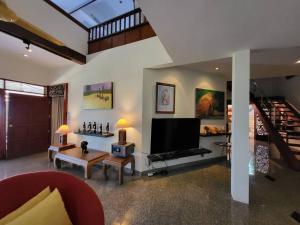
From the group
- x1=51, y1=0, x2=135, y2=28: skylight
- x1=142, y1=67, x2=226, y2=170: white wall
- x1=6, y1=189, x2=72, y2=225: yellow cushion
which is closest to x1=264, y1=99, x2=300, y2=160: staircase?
x1=142, y1=67, x2=226, y2=170: white wall

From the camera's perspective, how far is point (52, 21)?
155 inches

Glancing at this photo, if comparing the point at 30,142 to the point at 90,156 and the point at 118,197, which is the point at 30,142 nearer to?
the point at 90,156

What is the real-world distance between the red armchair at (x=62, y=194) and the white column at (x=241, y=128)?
7.41 ft

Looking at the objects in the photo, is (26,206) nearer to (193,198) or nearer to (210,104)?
(193,198)

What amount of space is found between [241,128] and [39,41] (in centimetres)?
439

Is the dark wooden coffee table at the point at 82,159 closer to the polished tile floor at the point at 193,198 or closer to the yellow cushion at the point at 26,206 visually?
the polished tile floor at the point at 193,198

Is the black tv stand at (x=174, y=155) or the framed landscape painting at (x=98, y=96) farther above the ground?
the framed landscape painting at (x=98, y=96)

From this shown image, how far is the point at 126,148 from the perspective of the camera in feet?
11.8

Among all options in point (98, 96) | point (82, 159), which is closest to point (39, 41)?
point (98, 96)

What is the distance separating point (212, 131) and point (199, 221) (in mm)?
2770

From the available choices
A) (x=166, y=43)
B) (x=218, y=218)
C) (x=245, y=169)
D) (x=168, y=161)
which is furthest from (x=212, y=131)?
(x=166, y=43)

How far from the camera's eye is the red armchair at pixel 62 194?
1.22 metres

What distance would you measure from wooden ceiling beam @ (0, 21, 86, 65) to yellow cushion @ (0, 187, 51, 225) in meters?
3.34

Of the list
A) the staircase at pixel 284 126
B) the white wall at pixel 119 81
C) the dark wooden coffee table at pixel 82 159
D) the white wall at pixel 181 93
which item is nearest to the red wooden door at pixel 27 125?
the white wall at pixel 119 81
